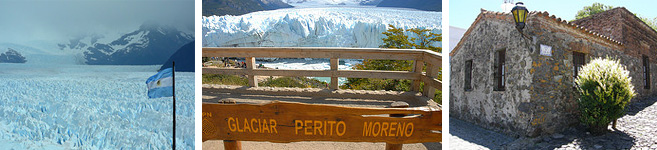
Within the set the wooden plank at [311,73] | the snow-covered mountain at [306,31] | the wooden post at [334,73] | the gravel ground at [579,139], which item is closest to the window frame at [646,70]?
the gravel ground at [579,139]

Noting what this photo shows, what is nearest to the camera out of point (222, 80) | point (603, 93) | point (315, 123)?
point (315, 123)

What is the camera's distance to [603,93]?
3414 mm

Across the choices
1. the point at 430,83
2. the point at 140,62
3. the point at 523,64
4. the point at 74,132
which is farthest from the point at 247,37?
the point at 430,83

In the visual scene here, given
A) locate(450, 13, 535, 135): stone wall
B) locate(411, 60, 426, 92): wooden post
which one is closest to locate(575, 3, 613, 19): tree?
locate(450, 13, 535, 135): stone wall

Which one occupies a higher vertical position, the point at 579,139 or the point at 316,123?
the point at 316,123

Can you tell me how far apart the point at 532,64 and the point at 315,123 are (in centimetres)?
353

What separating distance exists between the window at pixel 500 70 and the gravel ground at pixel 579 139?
66cm

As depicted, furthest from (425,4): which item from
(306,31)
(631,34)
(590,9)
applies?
(590,9)

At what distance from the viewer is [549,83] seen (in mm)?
3494

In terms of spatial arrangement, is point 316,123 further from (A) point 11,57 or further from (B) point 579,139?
(A) point 11,57

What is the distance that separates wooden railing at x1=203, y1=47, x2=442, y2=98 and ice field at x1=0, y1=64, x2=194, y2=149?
3.64ft

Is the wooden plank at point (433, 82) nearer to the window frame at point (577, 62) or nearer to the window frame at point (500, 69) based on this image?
the window frame at point (500, 69)

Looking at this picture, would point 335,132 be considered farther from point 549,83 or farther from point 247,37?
point 247,37

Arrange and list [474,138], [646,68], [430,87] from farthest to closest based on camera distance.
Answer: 1. [646,68]
2. [474,138]
3. [430,87]
